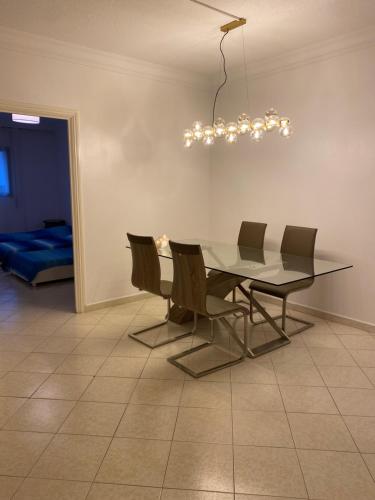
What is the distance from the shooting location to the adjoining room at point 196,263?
6.51 ft

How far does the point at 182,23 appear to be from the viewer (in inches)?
123

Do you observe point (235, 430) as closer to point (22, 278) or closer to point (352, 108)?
point (352, 108)

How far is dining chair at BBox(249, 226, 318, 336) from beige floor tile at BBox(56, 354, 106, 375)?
4.65 feet

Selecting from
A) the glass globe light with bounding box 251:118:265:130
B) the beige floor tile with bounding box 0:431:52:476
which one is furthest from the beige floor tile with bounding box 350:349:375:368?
the beige floor tile with bounding box 0:431:52:476

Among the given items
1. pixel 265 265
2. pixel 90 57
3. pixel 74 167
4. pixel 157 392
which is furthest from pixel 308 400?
pixel 90 57

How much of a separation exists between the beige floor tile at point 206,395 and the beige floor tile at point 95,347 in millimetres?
847

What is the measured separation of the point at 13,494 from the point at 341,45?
13.3ft

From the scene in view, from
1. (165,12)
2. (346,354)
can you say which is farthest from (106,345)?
(165,12)

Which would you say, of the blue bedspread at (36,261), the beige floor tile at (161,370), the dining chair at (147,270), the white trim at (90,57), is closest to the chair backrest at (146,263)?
the dining chair at (147,270)

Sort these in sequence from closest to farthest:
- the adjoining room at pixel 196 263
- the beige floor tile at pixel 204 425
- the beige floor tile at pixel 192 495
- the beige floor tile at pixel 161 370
A: 1. the beige floor tile at pixel 192 495
2. the adjoining room at pixel 196 263
3. the beige floor tile at pixel 204 425
4. the beige floor tile at pixel 161 370

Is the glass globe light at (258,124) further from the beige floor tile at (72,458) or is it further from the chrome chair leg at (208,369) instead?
the beige floor tile at (72,458)

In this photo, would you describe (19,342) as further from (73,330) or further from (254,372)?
(254,372)

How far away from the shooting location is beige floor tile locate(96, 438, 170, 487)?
5.93 feet

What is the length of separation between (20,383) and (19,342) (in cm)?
75
